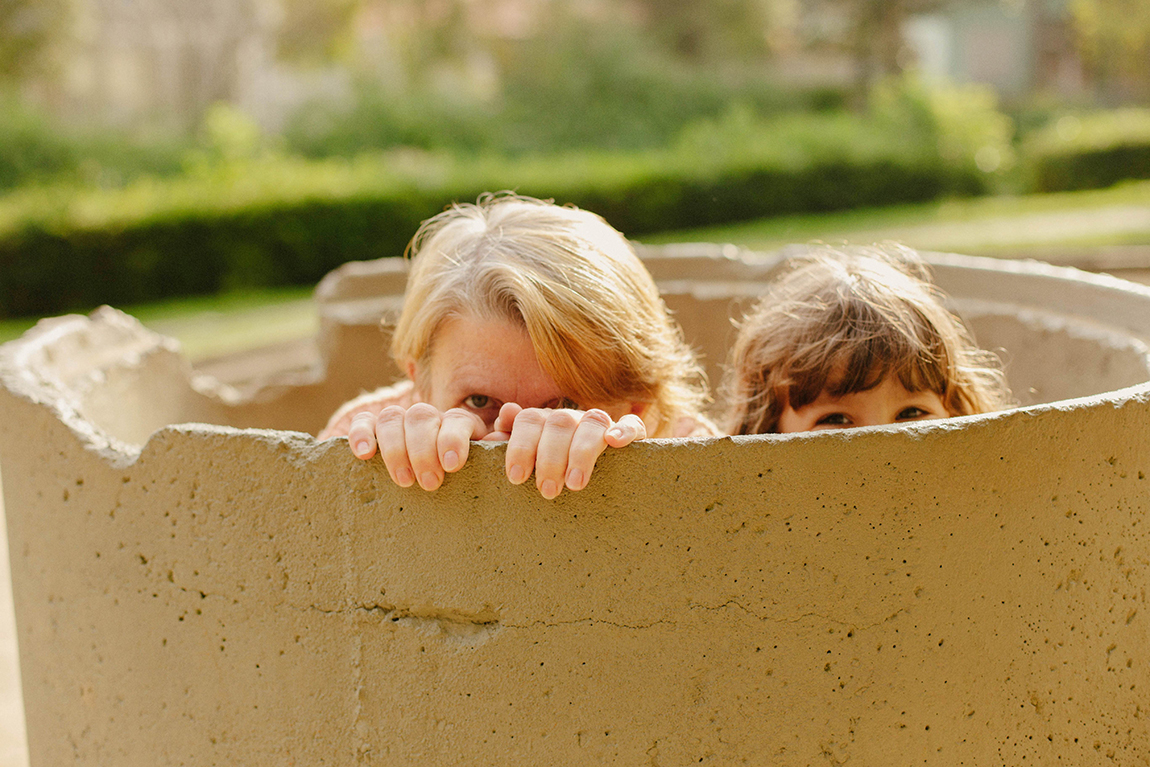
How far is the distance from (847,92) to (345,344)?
24535 millimetres

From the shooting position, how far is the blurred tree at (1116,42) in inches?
804

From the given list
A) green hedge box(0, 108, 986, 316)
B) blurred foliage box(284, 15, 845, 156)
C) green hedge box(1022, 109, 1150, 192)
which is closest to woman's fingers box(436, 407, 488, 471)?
green hedge box(0, 108, 986, 316)

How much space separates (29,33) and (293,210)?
12.0 m

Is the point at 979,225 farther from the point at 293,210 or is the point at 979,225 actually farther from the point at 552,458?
the point at 552,458

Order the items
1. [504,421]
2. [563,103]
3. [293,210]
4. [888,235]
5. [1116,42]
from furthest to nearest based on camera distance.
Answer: [1116,42] < [563,103] < [888,235] < [293,210] < [504,421]

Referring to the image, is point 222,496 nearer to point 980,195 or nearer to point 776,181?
point 776,181

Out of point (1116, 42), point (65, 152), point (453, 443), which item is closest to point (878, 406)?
point (453, 443)

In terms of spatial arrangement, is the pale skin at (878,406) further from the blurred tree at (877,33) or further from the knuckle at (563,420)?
the blurred tree at (877,33)

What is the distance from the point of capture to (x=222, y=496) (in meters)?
1.58

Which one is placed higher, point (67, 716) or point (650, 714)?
point (650, 714)

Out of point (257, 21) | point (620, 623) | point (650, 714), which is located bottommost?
point (650, 714)

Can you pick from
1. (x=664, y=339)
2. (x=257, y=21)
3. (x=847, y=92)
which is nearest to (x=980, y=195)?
(x=847, y=92)

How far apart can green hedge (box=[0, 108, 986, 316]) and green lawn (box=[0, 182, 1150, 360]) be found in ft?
1.08

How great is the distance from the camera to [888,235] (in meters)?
12.8
